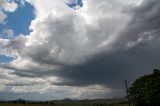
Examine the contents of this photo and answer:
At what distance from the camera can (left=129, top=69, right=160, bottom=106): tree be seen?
73.8 m

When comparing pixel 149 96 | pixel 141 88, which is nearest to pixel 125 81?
pixel 149 96

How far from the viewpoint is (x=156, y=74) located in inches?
3378

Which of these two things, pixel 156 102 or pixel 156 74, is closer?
pixel 156 102

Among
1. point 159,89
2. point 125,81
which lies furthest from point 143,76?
point 125,81

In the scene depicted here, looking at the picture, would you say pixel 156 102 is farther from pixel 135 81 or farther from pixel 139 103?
pixel 135 81

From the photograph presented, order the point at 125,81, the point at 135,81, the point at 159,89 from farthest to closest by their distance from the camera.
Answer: the point at 135,81 → the point at 159,89 → the point at 125,81

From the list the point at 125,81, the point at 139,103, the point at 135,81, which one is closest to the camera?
the point at 125,81

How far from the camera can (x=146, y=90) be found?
77.2m

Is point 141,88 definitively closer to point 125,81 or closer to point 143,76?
point 143,76

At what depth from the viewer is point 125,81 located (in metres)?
68.8

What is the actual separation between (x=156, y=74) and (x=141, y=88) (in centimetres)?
677

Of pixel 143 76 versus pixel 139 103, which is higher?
pixel 143 76

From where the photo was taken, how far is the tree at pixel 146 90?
242ft

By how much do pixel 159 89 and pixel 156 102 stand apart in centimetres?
349
